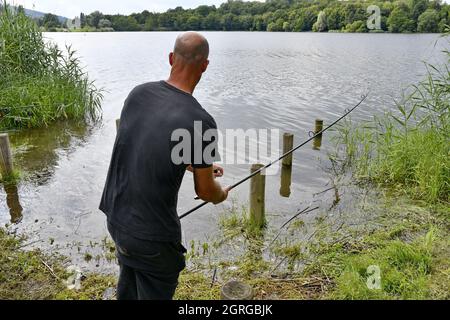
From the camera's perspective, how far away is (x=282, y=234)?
5293mm

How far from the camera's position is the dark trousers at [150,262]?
88.4 inches

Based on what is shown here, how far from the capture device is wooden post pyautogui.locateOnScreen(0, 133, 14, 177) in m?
6.18

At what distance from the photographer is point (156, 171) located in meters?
2.10

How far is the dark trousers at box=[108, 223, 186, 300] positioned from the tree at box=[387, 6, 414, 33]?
3492 cm

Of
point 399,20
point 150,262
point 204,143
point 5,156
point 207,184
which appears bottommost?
point 5,156

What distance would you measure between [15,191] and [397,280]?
6086mm

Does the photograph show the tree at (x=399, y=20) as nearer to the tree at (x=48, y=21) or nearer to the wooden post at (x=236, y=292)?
the tree at (x=48, y=21)

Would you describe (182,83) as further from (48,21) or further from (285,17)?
(285,17)

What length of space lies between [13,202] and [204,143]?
5367 mm

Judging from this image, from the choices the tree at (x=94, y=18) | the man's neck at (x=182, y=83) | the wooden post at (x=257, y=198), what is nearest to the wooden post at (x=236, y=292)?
the man's neck at (x=182, y=83)

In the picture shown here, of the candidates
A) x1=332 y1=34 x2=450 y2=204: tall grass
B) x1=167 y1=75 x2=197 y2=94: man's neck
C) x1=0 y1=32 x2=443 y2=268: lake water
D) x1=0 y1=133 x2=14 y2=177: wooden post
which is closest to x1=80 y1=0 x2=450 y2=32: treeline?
x1=0 y1=32 x2=443 y2=268: lake water

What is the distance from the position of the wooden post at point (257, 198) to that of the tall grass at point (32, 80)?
697 centimetres

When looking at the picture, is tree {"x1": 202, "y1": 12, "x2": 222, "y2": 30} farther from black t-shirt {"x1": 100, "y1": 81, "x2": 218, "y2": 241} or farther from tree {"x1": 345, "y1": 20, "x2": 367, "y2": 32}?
black t-shirt {"x1": 100, "y1": 81, "x2": 218, "y2": 241}
